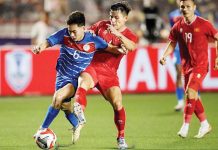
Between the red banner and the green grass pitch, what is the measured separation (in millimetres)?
329

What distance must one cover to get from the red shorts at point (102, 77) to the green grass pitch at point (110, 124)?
87cm

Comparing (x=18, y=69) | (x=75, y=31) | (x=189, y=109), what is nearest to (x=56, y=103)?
(x=75, y=31)

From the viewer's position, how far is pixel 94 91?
17969mm

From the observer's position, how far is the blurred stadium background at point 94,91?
10.8 metres

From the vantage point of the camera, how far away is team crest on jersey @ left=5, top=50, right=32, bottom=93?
56.9 ft

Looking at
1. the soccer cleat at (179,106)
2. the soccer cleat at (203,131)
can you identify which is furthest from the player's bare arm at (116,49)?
the soccer cleat at (179,106)

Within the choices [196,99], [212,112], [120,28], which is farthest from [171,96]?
[120,28]

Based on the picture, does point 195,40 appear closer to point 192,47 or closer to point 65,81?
point 192,47

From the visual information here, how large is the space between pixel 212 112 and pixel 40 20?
738 centimetres

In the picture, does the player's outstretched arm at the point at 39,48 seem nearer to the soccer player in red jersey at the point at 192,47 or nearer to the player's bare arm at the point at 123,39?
the player's bare arm at the point at 123,39

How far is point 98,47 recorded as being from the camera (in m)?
9.50

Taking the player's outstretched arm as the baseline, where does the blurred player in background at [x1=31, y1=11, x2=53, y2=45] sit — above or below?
below

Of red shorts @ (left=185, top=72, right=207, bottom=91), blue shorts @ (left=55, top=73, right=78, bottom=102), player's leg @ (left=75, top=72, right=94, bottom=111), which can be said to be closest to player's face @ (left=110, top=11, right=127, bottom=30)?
player's leg @ (left=75, top=72, right=94, bottom=111)

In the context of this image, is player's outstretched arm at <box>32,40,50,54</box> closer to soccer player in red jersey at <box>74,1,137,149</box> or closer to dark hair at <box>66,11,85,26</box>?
dark hair at <box>66,11,85,26</box>
